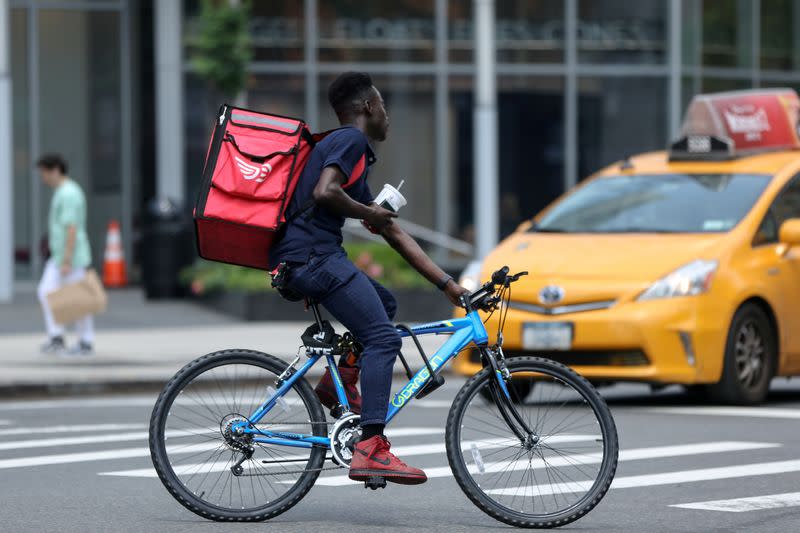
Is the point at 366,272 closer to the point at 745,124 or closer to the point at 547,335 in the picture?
the point at 745,124

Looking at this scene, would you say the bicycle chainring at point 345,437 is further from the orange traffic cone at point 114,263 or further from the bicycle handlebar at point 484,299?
the orange traffic cone at point 114,263

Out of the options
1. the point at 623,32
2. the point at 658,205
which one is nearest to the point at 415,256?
the point at 658,205

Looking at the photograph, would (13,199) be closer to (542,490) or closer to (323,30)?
(323,30)

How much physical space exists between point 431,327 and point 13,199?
20756 mm

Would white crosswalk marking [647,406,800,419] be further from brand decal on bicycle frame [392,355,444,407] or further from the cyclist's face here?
the cyclist's face

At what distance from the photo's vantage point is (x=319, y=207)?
269 inches

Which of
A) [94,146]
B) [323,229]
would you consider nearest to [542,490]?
[323,229]

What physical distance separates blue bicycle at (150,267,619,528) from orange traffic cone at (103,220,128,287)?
1975cm

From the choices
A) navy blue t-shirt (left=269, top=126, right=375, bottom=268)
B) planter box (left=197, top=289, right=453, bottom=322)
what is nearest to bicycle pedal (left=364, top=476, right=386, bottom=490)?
navy blue t-shirt (left=269, top=126, right=375, bottom=268)

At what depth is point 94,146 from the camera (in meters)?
27.7

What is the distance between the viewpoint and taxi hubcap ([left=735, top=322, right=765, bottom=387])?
447 inches

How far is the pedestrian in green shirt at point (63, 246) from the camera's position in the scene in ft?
50.6

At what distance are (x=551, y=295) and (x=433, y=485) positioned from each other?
3161 mm

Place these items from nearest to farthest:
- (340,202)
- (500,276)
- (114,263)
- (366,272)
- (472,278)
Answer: (340,202)
(500,276)
(472,278)
(366,272)
(114,263)
